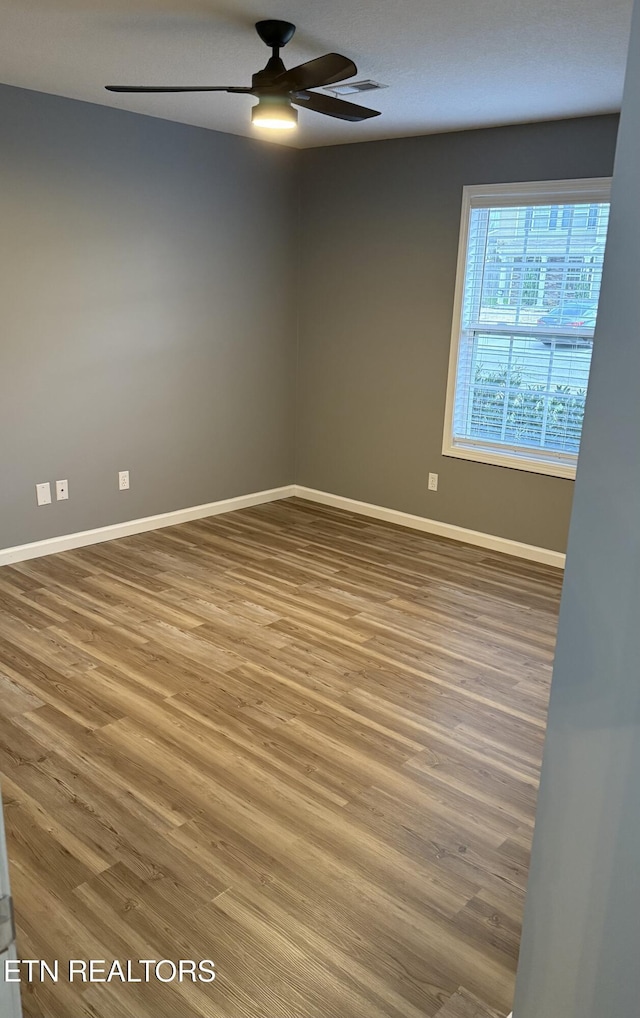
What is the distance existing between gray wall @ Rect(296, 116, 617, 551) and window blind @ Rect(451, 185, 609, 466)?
A: 15cm

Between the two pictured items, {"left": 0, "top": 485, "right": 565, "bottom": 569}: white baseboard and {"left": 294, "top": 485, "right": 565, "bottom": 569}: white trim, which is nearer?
{"left": 0, "top": 485, "right": 565, "bottom": 569}: white baseboard

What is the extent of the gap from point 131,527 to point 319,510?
1436 mm

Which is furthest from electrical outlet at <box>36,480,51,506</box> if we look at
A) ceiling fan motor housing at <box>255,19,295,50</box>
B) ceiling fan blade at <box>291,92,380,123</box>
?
ceiling fan motor housing at <box>255,19,295,50</box>

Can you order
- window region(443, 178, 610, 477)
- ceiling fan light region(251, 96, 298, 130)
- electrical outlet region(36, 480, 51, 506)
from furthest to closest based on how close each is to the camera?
electrical outlet region(36, 480, 51, 506) → window region(443, 178, 610, 477) → ceiling fan light region(251, 96, 298, 130)

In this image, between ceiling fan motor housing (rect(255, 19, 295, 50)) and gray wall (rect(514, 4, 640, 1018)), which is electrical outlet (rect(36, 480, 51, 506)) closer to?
ceiling fan motor housing (rect(255, 19, 295, 50))

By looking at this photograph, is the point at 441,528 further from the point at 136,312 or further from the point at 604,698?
the point at 604,698

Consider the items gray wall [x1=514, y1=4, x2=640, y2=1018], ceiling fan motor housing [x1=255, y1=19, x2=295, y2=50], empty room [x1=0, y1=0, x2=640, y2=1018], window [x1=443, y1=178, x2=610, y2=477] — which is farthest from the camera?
window [x1=443, y1=178, x2=610, y2=477]

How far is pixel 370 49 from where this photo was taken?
3.11m

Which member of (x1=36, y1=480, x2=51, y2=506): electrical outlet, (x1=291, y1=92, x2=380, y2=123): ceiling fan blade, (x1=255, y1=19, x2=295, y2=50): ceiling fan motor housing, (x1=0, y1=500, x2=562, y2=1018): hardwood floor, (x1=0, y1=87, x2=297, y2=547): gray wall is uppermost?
(x1=255, y1=19, x2=295, y2=50): ceiling fan motor housing

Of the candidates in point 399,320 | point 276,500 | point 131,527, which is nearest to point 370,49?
point 399,320

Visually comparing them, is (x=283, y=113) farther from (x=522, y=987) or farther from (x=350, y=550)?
(x=522, y=987)

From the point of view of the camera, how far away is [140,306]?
4.78 m

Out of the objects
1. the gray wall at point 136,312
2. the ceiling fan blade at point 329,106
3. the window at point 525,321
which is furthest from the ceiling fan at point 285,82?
the window at point 525,321

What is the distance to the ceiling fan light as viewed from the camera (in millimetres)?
3025
